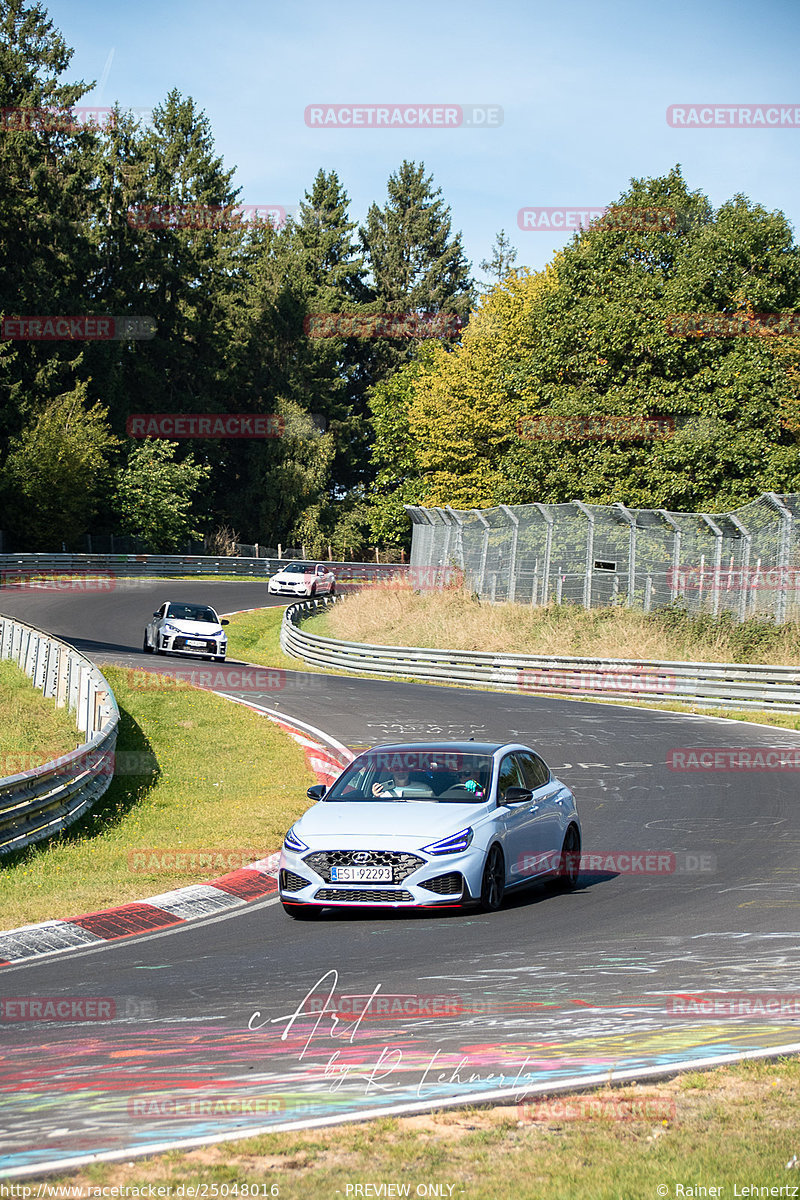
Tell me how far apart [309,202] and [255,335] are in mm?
17046

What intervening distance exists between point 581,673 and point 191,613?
11016 millimetres

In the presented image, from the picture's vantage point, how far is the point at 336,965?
850cm

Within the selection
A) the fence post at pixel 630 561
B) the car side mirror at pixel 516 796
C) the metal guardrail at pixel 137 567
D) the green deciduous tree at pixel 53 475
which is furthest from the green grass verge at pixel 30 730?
the green deciduous tree at pixel 53 475

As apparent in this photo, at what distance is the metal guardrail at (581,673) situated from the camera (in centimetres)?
2906

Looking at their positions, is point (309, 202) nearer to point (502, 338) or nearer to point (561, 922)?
point (502, 338)

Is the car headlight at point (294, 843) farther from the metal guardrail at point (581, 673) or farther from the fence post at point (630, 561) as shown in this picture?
the fence post at point (630, 561)

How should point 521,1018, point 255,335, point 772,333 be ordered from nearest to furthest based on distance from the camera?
point 521,1018 < point 772,333 < point 255,335

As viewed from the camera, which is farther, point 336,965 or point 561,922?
point 561,922

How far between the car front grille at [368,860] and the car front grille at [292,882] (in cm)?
14

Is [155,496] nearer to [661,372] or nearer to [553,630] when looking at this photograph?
[661,372]

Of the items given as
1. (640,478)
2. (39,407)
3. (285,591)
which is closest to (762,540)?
(640,478)

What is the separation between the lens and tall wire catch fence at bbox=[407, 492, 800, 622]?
31.7 m
